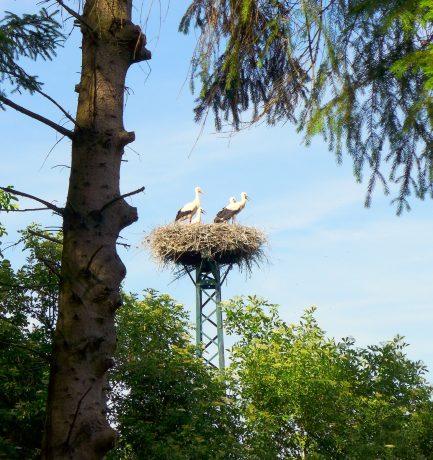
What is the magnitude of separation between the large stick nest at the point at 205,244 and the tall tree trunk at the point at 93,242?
16562mm

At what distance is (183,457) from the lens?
10.9m

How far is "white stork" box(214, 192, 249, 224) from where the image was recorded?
2198 cm

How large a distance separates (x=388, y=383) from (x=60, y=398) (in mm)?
10918

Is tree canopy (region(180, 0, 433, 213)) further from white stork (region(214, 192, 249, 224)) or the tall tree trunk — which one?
white stork (region(214, 192, 249, 224))

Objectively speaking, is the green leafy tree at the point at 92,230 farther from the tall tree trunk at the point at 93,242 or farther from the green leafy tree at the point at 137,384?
the green leafy tree at the point at 137,384

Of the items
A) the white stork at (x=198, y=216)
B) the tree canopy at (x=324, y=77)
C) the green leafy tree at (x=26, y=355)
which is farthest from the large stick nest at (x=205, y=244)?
the tree canopy at (x=324, y=77)

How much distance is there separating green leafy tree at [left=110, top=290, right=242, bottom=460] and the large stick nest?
6.91 metres

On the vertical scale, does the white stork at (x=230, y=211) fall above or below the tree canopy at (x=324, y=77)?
above

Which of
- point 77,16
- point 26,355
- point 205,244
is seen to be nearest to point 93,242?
point 77,16

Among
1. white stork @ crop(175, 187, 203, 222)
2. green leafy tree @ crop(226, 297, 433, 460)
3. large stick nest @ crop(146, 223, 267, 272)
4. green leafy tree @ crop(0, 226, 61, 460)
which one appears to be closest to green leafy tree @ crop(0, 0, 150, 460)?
green leafy tree @ crop(0, 226, 61, 460)

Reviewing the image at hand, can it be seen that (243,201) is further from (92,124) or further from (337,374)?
(92,124)

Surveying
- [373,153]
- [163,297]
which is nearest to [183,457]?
[163,297]

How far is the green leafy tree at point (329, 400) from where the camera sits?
12.5 meters

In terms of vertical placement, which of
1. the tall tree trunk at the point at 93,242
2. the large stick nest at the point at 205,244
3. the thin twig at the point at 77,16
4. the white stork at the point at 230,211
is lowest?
the tall tree trunk at the point at 93,242
